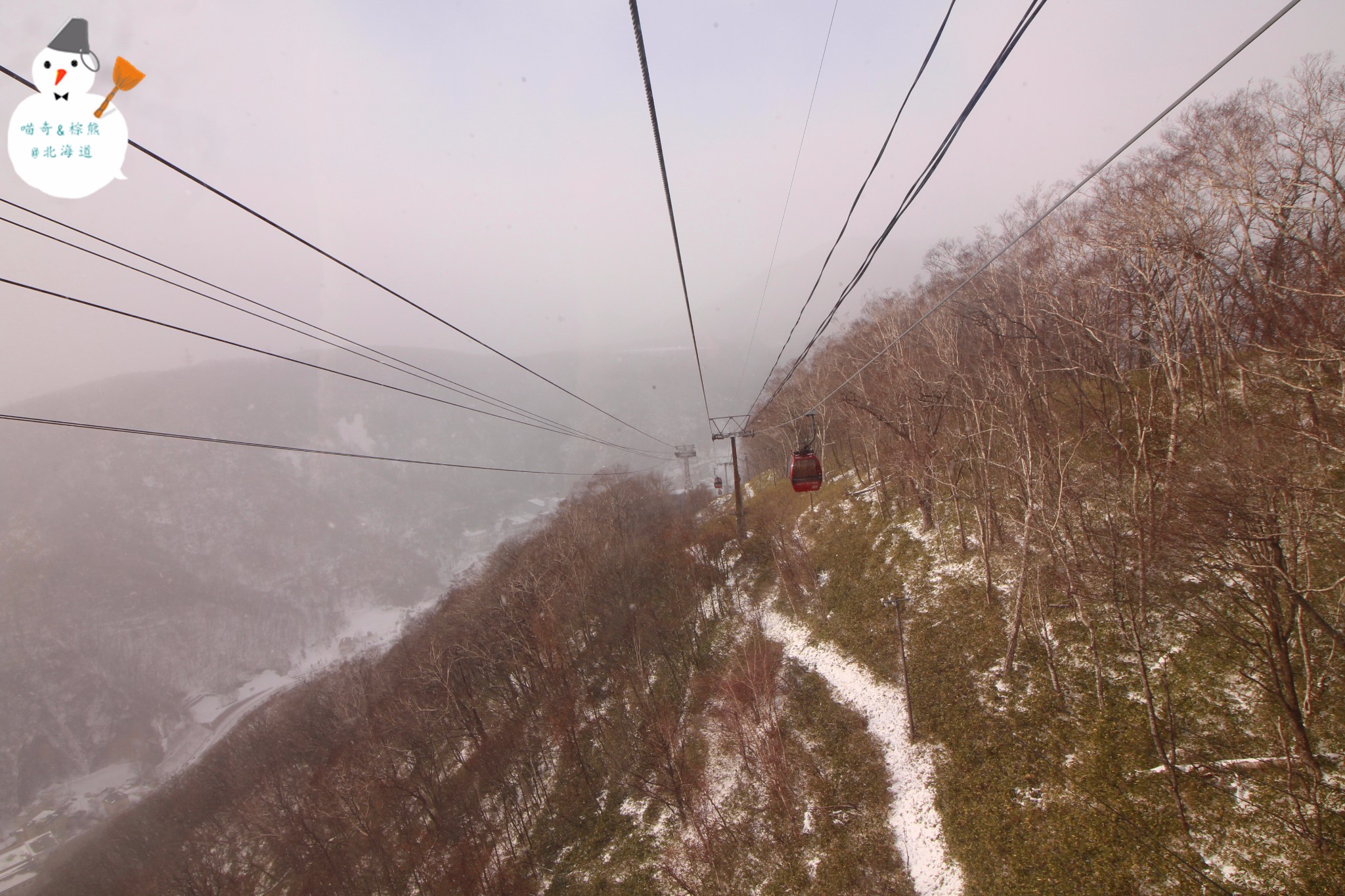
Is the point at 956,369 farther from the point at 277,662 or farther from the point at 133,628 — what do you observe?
the point at 133,628

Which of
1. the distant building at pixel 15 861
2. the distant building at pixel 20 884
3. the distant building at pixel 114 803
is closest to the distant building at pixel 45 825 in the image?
the distant building at pixel 15 861

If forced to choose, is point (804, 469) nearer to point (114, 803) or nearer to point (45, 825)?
point (114, 803)

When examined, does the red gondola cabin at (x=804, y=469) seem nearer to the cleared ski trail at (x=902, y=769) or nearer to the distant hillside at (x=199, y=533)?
the cleared ski trail at (x=902, y=769)

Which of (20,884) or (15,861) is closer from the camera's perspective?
(20,884)

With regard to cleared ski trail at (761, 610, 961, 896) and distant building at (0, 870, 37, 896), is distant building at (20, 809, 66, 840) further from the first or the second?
cleared ski trail at (761, 610, 961, 896)

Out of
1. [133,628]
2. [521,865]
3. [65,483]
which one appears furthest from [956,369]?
[65,483]

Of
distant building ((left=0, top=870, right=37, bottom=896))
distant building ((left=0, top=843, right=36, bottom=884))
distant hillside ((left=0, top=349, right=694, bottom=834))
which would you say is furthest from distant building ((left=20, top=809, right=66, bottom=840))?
distant building ((left=0, top=870, right=37, bottom=896))

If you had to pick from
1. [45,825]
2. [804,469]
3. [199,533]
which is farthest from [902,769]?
[199,533]
